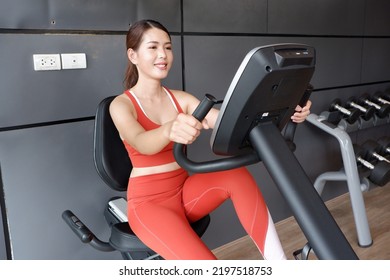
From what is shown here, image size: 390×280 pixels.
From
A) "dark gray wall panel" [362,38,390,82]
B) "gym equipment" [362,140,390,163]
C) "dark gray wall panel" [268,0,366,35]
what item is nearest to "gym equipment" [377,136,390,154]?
"gym equipment" [362,140,390,163]

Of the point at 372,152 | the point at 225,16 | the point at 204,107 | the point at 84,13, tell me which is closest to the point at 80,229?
the point at 204,107

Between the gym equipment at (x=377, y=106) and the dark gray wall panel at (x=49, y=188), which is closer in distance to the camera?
the dark gray wall panel at (x=49, y=188)

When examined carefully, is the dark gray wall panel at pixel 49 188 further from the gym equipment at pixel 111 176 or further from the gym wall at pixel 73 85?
the gym equipment at pixel 111 176

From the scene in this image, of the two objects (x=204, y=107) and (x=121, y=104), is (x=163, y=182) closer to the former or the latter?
(x=121, y=104)

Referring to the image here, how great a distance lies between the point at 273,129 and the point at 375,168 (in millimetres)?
2045

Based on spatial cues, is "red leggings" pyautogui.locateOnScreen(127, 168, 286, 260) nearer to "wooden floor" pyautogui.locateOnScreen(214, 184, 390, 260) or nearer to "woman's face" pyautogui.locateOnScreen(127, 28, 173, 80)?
"woman's face" pyautogui.locateOnScreen(127, 28, 173, 80)

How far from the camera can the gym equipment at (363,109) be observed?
118 inches

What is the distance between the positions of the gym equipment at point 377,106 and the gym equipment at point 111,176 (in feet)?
7.38

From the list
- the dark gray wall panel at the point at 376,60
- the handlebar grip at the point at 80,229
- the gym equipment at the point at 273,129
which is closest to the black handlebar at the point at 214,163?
the gym equipment at the point at 273,129

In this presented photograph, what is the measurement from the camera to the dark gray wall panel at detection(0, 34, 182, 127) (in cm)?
158

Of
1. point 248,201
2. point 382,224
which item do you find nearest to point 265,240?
point 248,201

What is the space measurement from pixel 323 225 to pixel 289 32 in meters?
2.09

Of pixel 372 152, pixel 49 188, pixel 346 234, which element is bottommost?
pixel 346 234

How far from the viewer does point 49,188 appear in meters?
1.77
